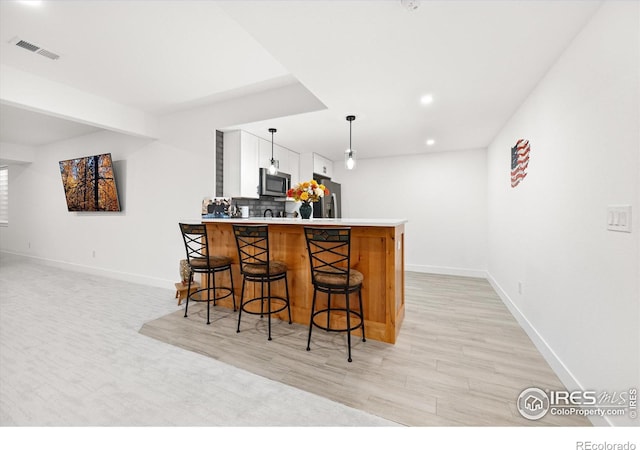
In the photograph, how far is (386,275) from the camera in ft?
8.41

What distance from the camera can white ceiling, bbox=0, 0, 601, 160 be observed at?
5.63 feet

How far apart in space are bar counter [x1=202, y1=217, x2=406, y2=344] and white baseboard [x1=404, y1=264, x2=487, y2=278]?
9.21 ft

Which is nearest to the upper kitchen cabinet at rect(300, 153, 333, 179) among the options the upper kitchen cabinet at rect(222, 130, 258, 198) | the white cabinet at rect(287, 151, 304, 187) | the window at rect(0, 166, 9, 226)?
the white cabinet at rect(287, 151, 304, 187)

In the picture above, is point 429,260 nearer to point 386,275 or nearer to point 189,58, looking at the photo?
point 386,275

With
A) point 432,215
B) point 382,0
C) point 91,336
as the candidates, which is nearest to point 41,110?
point 91,336

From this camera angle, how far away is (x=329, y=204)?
5410 millimetres

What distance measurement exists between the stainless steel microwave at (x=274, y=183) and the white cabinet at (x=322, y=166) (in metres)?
0.80

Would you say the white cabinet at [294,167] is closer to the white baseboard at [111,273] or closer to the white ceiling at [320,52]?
the white ceiling at [320,52]

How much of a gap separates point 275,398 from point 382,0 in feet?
8.46

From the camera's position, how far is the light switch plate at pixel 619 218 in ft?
4.49

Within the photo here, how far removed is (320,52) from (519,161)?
2.49m

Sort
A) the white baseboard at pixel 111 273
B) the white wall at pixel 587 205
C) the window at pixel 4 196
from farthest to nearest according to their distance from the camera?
the window at pixel 4 196 < the white baseboard at pixel 111 273 < the white wall at pixel 587 205

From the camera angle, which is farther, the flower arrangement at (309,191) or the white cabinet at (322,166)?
the white cabinet at (322,166)

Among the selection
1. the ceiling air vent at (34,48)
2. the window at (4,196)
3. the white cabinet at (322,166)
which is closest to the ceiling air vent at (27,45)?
the ceiling air vent at (34,48)
